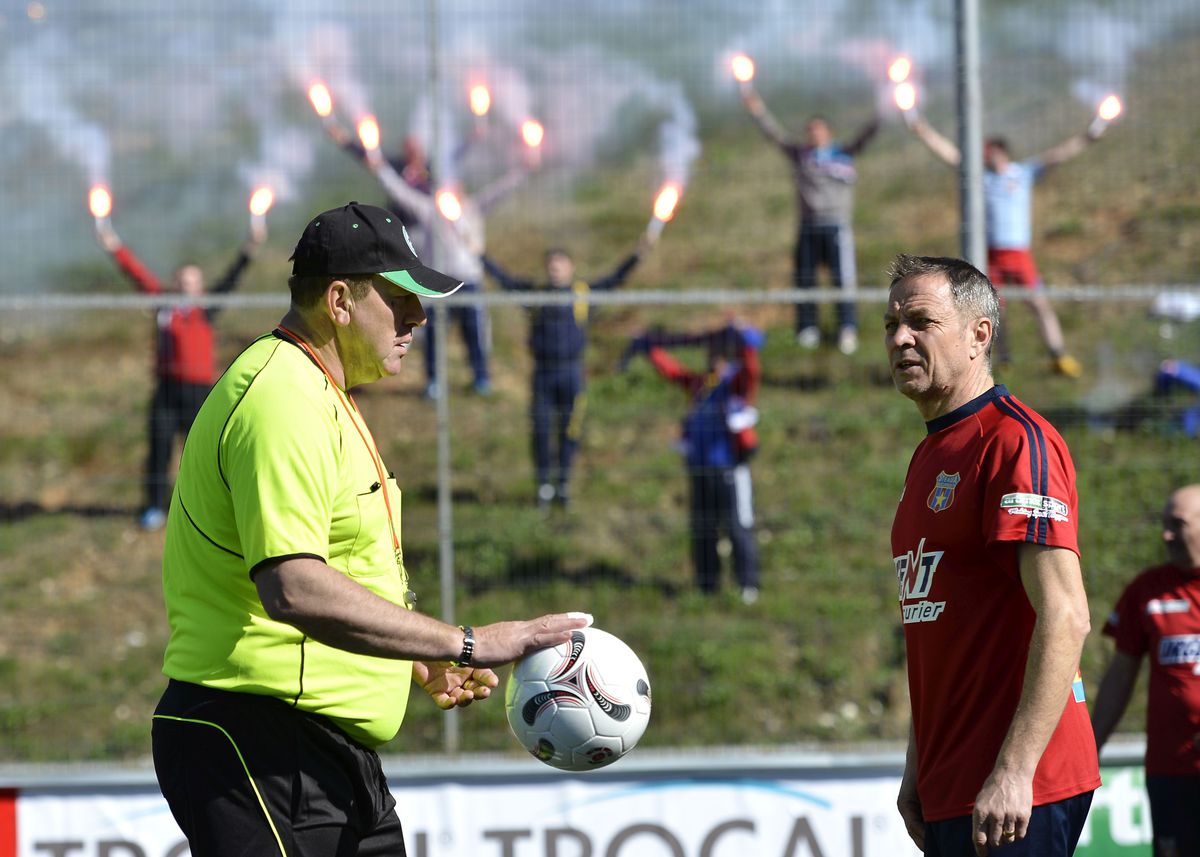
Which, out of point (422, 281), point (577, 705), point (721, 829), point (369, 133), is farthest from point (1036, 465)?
point (369, 133)

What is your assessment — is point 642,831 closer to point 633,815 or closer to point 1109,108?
point 633,815

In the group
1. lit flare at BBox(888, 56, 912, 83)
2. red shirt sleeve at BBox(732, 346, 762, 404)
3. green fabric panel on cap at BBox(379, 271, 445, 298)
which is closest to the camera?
green fabric panel on cap at BBox(379, 271, 445, 298)

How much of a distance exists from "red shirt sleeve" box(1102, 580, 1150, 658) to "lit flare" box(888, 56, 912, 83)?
3.80 m

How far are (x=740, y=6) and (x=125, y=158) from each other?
4.45 m

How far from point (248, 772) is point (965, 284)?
2.19 m

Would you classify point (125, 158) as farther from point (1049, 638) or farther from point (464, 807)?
point (1049, 638)

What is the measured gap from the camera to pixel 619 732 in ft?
12.9

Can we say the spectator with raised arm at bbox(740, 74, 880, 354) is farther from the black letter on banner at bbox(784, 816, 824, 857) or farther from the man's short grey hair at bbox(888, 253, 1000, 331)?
the man's short grey hair at bbox(888, 253, 1000, 331)

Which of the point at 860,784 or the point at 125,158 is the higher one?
the point at 125,158

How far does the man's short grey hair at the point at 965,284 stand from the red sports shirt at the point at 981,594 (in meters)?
0.22

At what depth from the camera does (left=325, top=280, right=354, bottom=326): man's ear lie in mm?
3500

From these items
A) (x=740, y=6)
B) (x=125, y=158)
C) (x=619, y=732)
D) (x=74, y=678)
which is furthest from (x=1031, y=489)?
(x=125, y=158)

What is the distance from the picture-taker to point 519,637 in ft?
11.1

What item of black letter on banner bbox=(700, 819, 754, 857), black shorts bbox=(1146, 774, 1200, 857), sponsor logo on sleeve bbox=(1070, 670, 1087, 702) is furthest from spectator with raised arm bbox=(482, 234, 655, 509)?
sponsor logo on sleeve bbox=(1070, 670, 1087, 702)
